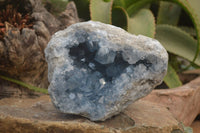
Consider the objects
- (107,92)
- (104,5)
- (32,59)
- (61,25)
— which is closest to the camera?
(107,92)

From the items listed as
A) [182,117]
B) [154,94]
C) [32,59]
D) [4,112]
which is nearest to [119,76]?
[4,112]

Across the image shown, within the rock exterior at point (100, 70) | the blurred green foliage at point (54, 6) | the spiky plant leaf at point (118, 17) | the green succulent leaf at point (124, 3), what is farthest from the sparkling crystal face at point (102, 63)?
the green succulent leaf at point (124, 3)

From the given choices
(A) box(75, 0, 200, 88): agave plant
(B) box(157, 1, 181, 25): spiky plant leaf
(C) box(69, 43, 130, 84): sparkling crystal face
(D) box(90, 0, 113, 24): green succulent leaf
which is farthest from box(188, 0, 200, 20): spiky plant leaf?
(C) box(69, 43, 130, 84): sparkling crystal face

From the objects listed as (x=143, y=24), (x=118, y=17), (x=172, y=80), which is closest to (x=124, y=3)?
(x=118, y=17)

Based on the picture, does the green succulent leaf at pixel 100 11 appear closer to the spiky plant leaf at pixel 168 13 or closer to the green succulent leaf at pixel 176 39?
the green succulent leaf at pixel 176 39

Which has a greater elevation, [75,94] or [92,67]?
[92,67]

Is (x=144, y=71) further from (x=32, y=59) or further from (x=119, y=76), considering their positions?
(x=32, y=59)
